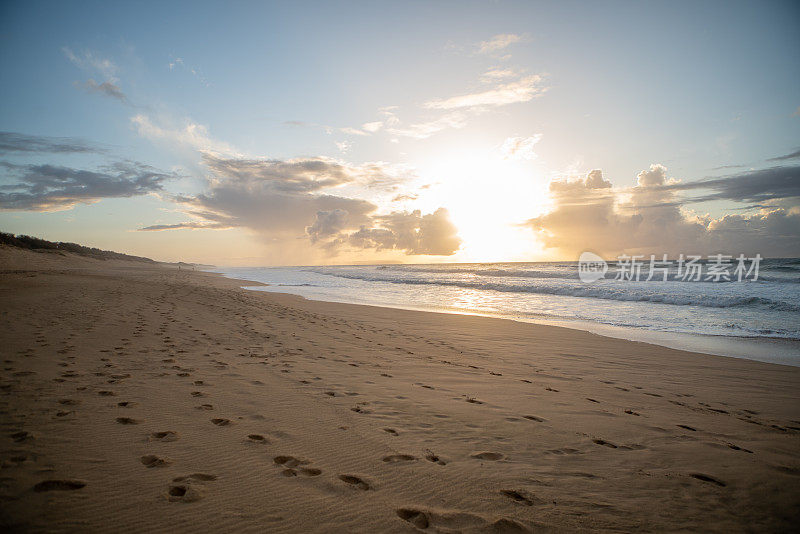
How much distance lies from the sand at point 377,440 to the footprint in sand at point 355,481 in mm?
12

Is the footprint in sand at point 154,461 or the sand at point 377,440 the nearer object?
the sand at point 377,440

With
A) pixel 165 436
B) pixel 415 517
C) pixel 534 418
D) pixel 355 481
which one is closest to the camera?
pixel 415 517

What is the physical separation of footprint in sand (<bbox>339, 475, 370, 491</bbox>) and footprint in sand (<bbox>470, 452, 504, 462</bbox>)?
3.81 feet

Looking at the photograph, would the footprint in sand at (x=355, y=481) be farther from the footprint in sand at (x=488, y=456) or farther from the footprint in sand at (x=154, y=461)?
the footprint in sand at (x=154, y=461)

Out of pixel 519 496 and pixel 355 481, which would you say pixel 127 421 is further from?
pixel 519 496

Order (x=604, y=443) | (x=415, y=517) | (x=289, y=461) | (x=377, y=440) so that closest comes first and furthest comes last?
1. (x=415, y=517)
2. (x=289, y=461)
3. (x=377, y=440)
4. (x=604, y=443)

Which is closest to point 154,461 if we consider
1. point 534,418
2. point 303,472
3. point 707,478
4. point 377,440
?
point 303,472

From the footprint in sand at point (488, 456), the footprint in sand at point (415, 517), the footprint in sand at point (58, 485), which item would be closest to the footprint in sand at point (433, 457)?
the footprint in sand at point (488, 456)

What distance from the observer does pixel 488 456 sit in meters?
3.40

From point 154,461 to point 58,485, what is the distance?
0.60 meters

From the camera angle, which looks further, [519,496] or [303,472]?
[303,472]

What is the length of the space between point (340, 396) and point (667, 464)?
3.89m

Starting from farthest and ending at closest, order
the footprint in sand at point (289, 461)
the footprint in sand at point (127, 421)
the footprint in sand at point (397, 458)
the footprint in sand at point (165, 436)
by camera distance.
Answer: the footprint in sand at point (127, 421) < the footprint in sand at point (165, 436) < the footprint in sand at point (397, 458) < the footprint in sand at point (289, 461)

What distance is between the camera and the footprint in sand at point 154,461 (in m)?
2.89
